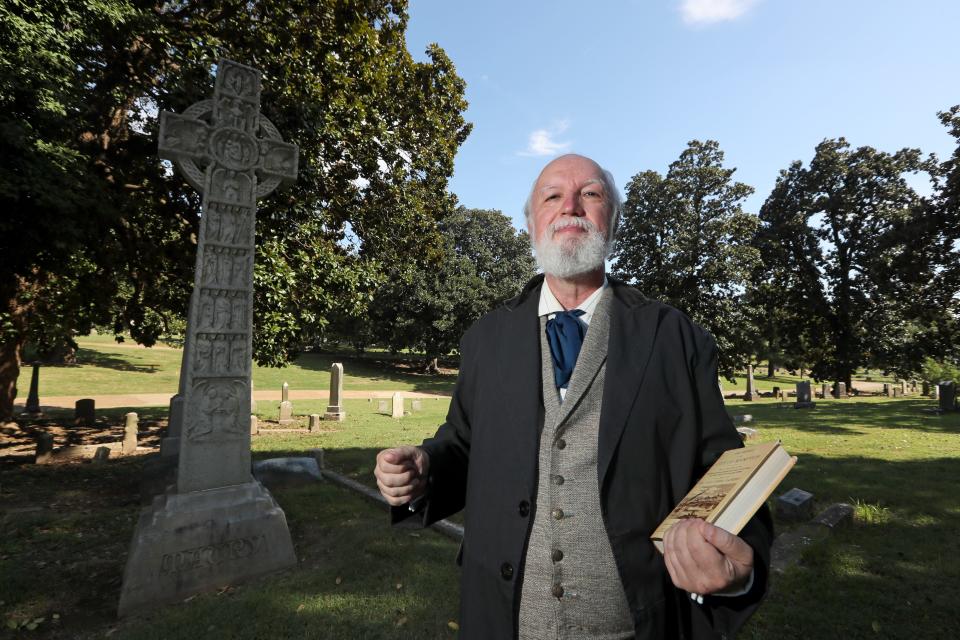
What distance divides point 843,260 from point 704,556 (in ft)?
106

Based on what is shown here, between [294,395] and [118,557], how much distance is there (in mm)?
17937

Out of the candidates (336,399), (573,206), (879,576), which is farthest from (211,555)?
(336,399)

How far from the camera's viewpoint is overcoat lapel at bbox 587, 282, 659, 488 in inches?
60.9

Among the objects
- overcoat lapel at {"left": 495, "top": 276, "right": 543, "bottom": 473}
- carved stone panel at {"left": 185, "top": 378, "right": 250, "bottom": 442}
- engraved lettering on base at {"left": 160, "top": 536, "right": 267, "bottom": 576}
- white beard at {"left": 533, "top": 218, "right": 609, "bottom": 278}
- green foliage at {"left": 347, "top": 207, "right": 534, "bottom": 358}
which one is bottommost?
engraved lettering on base at {"left": 160, "top": 536, "right": 267, "bottom": 576}

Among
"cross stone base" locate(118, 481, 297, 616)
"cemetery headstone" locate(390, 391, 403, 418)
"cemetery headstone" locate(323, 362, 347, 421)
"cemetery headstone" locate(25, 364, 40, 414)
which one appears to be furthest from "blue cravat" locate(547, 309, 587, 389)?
"cemetery headstone" locate(25, 364, 40, 414)

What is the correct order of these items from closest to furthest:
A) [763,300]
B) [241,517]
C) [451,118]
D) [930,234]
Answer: [241,517], [451,118], [930,234], [763,300]

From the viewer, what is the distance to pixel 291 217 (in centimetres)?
904

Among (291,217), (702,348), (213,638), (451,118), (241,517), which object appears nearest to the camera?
(702,348)

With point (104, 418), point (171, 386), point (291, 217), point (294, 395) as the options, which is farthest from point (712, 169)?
point (171, 386)

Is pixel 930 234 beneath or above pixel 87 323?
above

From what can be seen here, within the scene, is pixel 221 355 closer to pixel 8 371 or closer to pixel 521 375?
pixel 521 375

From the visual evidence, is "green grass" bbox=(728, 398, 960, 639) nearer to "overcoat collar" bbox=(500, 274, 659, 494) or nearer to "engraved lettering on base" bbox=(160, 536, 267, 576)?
"overcoat collar" bbox=(500, 274, 659, 494)

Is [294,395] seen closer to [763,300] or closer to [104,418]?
[104,418]

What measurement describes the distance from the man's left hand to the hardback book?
3cm
